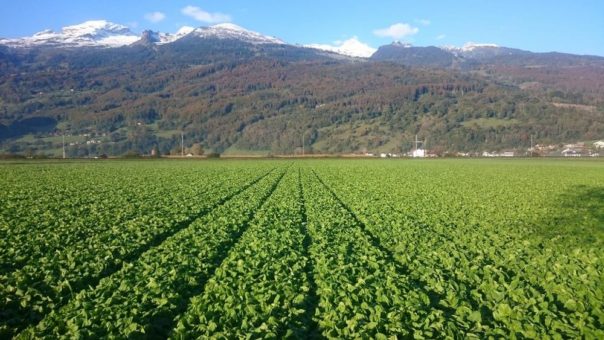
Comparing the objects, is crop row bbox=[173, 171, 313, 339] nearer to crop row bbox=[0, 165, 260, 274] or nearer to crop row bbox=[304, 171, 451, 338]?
crop row bbox=[304, 171, 451, 338]

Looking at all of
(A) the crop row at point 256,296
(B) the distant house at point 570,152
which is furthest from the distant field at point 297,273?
(B) the distant house at point 570,152

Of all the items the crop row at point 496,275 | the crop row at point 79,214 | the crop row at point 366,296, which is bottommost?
the crop row at point 496,275

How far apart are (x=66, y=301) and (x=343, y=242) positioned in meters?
8.07

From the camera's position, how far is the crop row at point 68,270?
9102 millimetres

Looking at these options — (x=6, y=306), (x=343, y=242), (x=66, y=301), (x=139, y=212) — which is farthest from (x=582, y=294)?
(x=139, y=212)

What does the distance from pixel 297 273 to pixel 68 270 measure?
17.3 feet

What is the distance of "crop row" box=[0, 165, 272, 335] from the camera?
9102 mm

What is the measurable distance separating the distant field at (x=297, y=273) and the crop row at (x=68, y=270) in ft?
0.14

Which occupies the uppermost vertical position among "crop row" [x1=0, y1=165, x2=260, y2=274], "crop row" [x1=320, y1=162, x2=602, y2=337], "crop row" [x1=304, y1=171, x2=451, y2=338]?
"crop row" [x1=0, y1=165, x2=260, y2=274]

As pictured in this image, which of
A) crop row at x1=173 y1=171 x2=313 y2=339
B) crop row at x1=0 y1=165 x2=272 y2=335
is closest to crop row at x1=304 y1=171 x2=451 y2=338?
crop row at x1=173 y1=171 x2=313 y2=339

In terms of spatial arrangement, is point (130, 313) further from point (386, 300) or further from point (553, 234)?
point (553, 234)

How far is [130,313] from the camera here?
834cm

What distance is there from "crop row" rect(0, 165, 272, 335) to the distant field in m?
0.04

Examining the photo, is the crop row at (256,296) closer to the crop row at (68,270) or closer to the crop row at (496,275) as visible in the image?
the crop row at (496,275)
